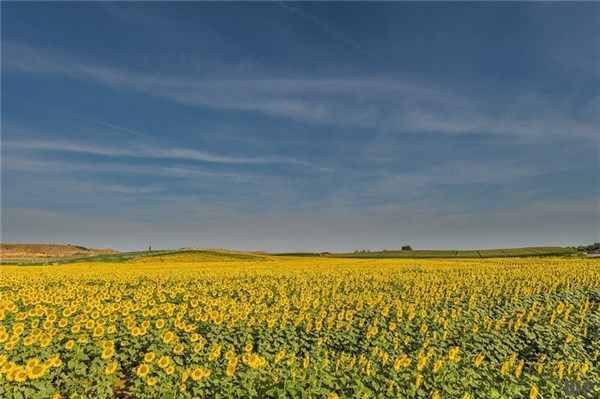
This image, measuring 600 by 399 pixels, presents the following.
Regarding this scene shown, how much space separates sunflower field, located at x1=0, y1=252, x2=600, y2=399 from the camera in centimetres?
746

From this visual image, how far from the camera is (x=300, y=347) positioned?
11031mm

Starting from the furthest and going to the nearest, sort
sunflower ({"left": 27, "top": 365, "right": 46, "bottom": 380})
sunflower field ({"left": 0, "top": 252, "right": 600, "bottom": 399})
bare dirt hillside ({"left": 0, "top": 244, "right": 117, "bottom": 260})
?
bare dirt hillside ({"left": 0, "top": 244, "right": 117, "bottom": 260}) → sunflower field ({"left": 0, "top": 252, "right": 600, "bottom": 399}) → sunflower ({"left": 27, "top": 365, "right": 46, "bottom": 380})

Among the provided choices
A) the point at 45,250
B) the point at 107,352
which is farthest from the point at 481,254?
the point at 45,250

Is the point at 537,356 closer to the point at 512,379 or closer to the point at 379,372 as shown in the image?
the point at 512,379

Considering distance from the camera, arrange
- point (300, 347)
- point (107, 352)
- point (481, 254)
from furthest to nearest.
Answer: point (481, 254)
point (300, 347)
point (107, 352)

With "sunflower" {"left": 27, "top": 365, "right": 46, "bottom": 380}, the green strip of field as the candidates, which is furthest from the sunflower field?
the green strip of field

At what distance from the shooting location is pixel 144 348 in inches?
394

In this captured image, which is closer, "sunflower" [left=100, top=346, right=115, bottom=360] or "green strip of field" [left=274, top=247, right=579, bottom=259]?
"sunflower" [left=100, top=346, right=115, bottom=360]

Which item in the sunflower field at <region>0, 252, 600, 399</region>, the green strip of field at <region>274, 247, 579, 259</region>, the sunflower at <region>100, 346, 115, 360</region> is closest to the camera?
the sunflower field at <region>0, 252, 600, 399</region>

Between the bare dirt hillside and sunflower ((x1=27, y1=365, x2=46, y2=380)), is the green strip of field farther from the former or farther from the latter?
sunflower ((x1=27, y1=365, x2=46, y2=380))

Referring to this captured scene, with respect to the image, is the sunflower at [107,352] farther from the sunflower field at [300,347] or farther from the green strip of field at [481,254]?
the green strip of field at [481,254]

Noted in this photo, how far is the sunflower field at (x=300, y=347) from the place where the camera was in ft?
24.5

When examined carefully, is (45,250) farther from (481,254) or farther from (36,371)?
(36,371)

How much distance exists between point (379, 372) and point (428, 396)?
115 cm
